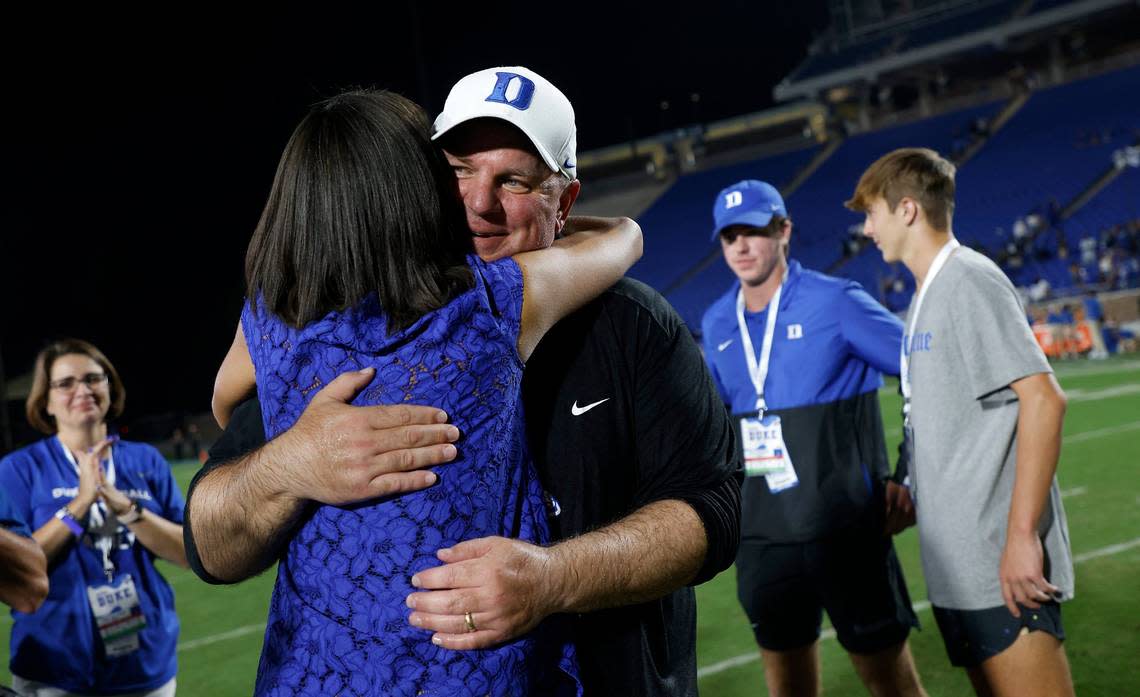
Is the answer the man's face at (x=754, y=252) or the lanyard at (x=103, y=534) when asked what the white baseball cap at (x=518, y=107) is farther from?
the lanyard at (x=103, y=534)

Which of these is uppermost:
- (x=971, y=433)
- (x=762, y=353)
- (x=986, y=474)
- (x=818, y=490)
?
(x=762, y=353)

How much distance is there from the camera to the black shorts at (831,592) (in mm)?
3580

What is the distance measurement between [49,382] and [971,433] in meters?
3.69

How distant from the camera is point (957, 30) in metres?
34.6

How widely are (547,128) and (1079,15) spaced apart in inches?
1384

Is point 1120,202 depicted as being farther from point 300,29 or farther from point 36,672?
point 36,672

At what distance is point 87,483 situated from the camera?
3705mm

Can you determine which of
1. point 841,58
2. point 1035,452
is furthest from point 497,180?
point 841,58

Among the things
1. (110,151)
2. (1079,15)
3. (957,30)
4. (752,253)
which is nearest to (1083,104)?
(1079,15)

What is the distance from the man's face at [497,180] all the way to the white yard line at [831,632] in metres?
3.51

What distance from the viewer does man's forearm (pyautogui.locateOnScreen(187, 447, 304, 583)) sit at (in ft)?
4.76

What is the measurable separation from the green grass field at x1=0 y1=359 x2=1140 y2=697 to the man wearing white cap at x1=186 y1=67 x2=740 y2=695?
3326 millimetres

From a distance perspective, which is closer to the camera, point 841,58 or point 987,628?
point 987,628

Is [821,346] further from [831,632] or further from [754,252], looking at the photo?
[831,632]
